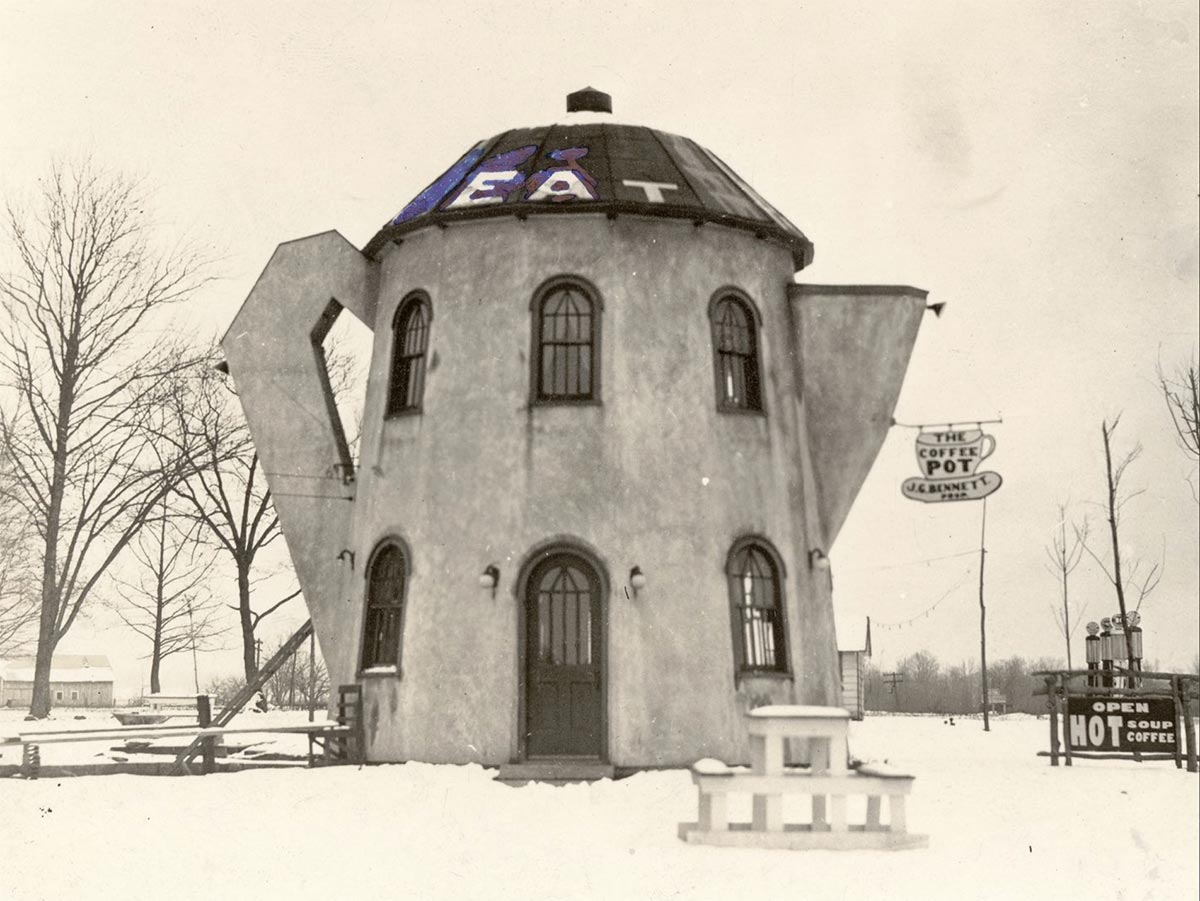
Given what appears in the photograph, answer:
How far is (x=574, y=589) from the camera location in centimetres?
1955

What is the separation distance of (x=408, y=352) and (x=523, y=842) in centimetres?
914

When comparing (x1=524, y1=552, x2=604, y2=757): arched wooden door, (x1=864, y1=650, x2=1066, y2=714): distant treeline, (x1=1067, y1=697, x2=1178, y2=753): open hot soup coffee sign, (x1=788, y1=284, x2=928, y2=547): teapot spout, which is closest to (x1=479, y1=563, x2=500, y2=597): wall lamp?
(x1=524, y1=552, x2=604, y2=757): arched wooden door

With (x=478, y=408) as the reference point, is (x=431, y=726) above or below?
below

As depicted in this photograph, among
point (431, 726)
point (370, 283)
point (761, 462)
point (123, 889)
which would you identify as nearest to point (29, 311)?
point (370, 283)

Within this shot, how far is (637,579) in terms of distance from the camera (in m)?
19.1

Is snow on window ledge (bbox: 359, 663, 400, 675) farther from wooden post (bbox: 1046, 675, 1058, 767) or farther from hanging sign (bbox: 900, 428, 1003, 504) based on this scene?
wooden post (bbox: 1046, 675, 1058, 767)

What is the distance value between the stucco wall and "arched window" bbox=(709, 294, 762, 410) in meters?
0.19

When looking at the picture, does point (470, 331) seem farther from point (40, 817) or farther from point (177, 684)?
point (177, 684)

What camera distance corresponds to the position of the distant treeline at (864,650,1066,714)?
55.9 meters

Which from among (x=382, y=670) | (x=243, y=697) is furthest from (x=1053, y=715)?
(x=243, y=697)

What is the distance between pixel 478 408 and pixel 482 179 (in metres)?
3.21

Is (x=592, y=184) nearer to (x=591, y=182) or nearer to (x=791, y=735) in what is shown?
(x=591, y=182)

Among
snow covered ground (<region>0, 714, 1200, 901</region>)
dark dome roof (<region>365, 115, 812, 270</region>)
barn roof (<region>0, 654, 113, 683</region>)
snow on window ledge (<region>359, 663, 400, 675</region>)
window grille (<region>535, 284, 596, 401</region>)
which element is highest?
dark dome roof (<region>365, 115, 812, 270</region>)

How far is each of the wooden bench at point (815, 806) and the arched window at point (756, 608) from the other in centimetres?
614
